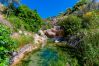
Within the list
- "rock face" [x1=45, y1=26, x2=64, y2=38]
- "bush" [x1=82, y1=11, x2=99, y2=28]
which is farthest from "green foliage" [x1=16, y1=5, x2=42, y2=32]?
"bush" [x1=82, y1=11, x2=99, y2=28]

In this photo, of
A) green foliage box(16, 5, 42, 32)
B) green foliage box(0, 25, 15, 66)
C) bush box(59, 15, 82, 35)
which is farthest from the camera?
green foliage box(16, 5, 42, 32)

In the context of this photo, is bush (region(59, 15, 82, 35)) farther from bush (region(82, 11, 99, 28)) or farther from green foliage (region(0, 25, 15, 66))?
green foliage (region(0, 25, 15, 66))

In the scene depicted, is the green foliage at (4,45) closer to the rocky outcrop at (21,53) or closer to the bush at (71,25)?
the rocky outcrop at (21,53)

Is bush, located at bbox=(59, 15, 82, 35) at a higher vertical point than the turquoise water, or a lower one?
higher

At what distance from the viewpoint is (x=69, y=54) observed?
16016 mm

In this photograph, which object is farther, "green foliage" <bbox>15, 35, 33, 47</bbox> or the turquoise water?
"green foliage" <bbox>15, 35, 33, 47</bbox>

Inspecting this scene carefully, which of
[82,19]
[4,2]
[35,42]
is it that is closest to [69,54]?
[35,42]

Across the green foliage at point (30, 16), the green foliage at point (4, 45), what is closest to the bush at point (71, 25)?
the green foliage at point (30, 16)

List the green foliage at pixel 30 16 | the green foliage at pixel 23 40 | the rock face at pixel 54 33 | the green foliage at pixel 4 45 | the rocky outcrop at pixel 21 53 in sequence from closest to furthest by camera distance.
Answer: the green foliage at pixel 4 45 → the rocky outcrop at pixel 21 53 → the green foliage at pixel 23 40 → the green foliage at pixel 30 16 → the rock face at pixel 54 33

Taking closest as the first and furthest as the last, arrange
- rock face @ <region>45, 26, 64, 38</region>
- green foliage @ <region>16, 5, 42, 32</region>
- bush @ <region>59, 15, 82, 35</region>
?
1. bush @ <region>59, 15, 82, 35</region>
2. green foliage @ <region>16, 5, 42, 32</region>
3. rock face @ <region>45, 26, 64, 38</region>

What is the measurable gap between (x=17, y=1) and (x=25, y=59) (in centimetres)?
1582

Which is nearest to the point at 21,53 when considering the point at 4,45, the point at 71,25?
the point at 4,45

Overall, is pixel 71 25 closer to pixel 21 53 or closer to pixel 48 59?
pixel 21 53

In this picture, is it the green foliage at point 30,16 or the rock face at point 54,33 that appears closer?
the green foliage at point 30,16
